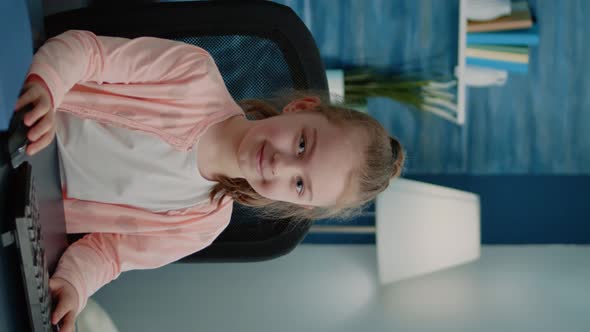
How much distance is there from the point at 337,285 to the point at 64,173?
1291mm

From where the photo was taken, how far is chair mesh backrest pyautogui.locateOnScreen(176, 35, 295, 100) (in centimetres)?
131

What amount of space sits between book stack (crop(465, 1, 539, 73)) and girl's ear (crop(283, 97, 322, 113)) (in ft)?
3.67

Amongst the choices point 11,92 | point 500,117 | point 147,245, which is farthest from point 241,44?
point 500,117

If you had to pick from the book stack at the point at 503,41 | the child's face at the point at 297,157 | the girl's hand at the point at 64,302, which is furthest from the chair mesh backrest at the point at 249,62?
the book stack at the point at 503,41

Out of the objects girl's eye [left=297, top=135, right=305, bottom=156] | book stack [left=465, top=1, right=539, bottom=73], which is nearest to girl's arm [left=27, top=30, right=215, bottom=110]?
girl's eye [left=297, top=135, right=305, bottom=156]

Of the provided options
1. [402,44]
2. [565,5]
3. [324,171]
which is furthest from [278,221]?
[565,5]

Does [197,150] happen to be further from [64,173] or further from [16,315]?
[16,315]

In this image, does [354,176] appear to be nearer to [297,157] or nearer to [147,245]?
[297,157]

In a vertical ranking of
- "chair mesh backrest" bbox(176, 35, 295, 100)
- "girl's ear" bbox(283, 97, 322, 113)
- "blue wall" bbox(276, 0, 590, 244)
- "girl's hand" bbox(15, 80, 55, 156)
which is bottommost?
"blue wall" bbox(276, 0, 590, 244)

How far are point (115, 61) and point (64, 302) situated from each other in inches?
15.9

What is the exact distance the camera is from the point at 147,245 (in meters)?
1.30

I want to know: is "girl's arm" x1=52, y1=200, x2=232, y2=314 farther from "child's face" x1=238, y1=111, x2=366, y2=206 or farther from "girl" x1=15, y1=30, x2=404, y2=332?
"child's face" x1=238, y1=111, x2=366, y2=206

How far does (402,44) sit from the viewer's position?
2434mm

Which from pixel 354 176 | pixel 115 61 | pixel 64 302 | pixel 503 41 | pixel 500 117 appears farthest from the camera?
pixel 500 117
